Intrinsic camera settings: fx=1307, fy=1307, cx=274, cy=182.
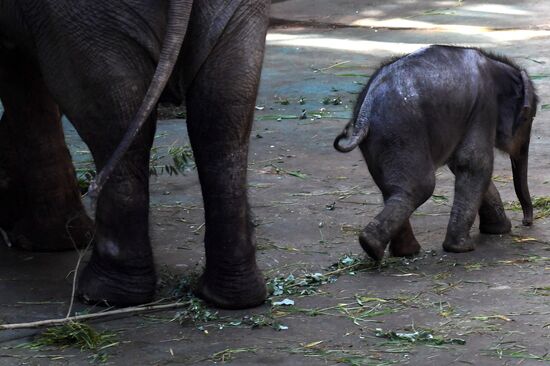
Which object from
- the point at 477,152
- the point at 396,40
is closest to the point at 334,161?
the point at 477,152

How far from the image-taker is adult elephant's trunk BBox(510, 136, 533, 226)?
619 cm

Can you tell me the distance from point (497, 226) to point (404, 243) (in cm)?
61

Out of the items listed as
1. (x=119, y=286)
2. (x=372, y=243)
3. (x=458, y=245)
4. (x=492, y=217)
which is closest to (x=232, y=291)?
(x=119, y=286)

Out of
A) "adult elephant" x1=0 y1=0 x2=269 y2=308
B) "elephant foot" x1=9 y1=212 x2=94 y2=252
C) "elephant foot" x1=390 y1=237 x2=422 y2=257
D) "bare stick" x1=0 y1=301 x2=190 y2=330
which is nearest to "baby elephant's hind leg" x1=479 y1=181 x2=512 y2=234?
"elephant foot" x1=390 y1=237 x2=422 y2=257

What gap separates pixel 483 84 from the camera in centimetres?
591

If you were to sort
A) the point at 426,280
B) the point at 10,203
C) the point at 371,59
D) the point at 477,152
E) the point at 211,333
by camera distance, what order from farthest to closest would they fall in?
the point at 371,59
the point at 10,203
the point at 477,152
the point at 426,280
the point at 211,333

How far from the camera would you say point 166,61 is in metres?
4.62

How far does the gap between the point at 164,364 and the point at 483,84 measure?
2267 millimetres

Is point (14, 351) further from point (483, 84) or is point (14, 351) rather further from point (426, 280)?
point (483, 84)

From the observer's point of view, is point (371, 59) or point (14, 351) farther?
point (371, 59)

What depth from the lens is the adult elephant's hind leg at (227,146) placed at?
4.83 m

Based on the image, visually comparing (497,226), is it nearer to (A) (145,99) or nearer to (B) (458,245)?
(B) (458,245)

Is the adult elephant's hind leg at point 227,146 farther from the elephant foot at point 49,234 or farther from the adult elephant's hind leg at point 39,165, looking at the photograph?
the elephant foot at point 49,234

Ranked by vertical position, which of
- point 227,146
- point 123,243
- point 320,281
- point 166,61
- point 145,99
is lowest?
point 320,281
